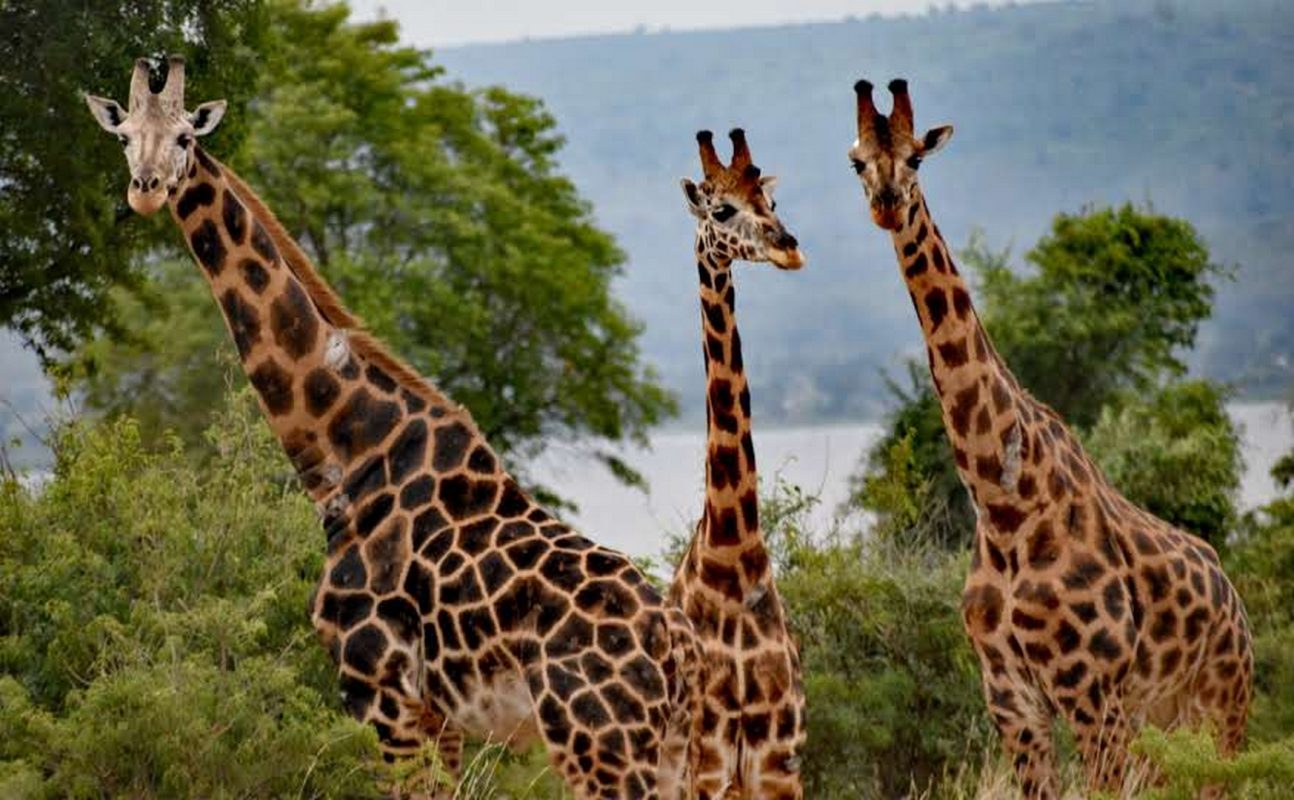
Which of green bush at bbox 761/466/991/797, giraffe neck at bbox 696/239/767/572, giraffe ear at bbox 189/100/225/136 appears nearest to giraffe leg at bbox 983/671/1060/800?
giraffe neck at bbox 696/239/767/572

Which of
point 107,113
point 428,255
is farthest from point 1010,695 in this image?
point 428,255

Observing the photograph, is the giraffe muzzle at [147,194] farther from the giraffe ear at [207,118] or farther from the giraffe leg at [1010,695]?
A: the giraffe leg at [1010,695]

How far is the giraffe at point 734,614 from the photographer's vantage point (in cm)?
1130

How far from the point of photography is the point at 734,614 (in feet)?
37.4

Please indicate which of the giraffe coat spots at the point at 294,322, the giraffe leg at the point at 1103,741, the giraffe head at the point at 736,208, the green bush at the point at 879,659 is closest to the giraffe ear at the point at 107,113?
the giraffe coat spots at the point at 294,322

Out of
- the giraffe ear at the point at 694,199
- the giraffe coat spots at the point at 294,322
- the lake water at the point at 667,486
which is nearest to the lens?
the giraffe ear at the point at 694,199

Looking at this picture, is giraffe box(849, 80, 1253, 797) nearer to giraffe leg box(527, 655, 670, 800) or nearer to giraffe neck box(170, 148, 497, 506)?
giraffe neck box(170, 148, 497, 506)

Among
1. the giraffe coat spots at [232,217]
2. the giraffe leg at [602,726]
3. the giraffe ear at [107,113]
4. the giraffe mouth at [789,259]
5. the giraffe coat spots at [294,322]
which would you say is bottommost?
the giraffe leg at [602,726]

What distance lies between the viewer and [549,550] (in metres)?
10.8

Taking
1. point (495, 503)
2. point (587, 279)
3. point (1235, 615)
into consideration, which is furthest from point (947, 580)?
point (587, 279)

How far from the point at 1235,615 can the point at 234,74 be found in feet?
48.0

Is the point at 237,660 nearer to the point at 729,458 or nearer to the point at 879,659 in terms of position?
the point at 729,458

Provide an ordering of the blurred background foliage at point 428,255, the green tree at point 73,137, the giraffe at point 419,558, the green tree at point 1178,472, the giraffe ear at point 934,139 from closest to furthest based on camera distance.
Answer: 1. the giraffe at point 419,558
2. the giraffe ear at point 934,139
3. the green tree at point 73,137
4. the green tree at point 1178,472
5. the blurred background foliage at point 428,255

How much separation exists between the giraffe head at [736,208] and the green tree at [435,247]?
3802 cm
